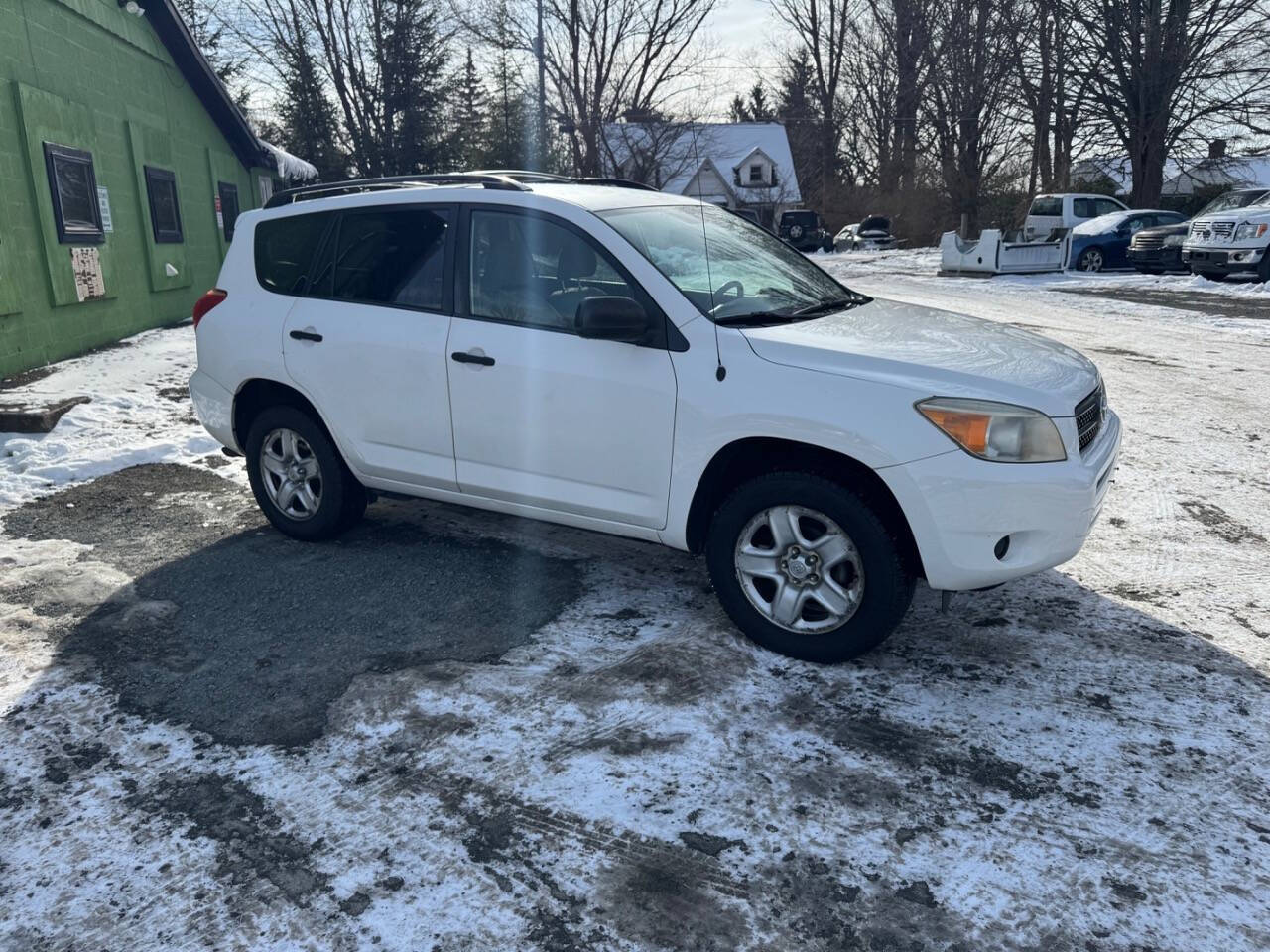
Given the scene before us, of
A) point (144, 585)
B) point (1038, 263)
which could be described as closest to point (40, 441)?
point (144, 585)

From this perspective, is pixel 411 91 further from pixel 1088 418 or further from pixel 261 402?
pixel 1088 418

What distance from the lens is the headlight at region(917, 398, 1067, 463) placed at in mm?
3330

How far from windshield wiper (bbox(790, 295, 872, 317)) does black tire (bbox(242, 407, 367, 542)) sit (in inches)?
95.8

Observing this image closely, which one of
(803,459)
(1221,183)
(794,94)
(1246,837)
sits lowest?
(1246,837)

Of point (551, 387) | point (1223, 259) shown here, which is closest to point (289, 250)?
Answer: point (551, 387)

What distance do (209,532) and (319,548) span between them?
790mm

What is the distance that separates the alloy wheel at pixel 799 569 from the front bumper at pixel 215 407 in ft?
9.99

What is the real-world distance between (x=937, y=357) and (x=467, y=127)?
41501 mm

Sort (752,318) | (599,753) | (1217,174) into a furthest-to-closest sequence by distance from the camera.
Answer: (1217,174) → (752,318) → (599,753)

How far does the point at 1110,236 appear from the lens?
23062 millimetres

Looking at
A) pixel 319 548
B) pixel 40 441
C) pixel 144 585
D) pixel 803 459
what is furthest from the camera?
pixel 40 441

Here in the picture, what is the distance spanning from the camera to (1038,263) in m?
23.7

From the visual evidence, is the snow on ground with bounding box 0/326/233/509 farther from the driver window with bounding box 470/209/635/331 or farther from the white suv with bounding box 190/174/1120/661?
the driver window with bounding box 470/209/635/331

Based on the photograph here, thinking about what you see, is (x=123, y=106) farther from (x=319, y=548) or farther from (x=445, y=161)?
(x=445, y=161)
